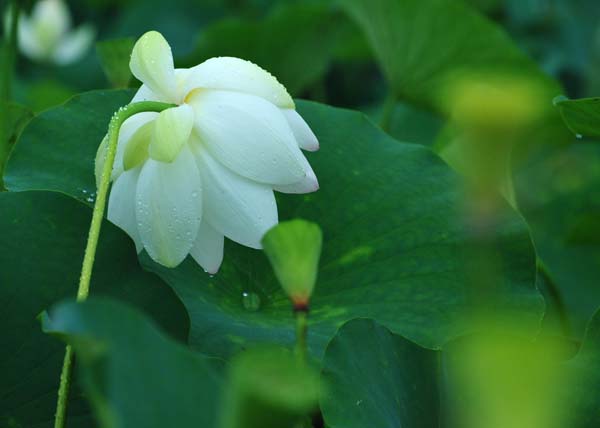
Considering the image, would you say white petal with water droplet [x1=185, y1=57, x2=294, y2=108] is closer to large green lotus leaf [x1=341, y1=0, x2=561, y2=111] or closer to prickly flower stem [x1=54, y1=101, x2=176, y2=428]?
prickly flower stem [x1=54, y1=101, x2=176, y2=428]

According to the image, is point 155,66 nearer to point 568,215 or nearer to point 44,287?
point 44,287

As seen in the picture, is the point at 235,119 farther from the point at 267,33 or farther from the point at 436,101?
the point at 267,33

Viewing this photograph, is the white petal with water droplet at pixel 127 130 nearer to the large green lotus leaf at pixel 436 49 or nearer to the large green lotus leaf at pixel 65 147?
the large green lotus leaf at pixel 65 147

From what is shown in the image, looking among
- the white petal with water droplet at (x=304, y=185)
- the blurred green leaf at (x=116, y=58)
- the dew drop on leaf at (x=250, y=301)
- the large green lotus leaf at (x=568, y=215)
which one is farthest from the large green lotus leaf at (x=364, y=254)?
the large green lotus leaf at (x=568, y=215)

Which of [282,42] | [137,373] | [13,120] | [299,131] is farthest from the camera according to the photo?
[282,42]

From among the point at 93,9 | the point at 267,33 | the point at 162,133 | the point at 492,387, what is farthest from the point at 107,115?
the point at 93,9

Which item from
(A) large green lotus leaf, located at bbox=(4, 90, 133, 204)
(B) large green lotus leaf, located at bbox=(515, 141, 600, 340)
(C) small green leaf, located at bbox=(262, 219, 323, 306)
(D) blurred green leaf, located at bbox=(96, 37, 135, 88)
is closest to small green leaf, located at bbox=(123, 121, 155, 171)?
(A) large green lotus leaf, located at bbox=(4, 90, 133, 204)

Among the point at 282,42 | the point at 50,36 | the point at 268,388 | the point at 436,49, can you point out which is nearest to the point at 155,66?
the point at 268,388

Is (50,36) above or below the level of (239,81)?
below
